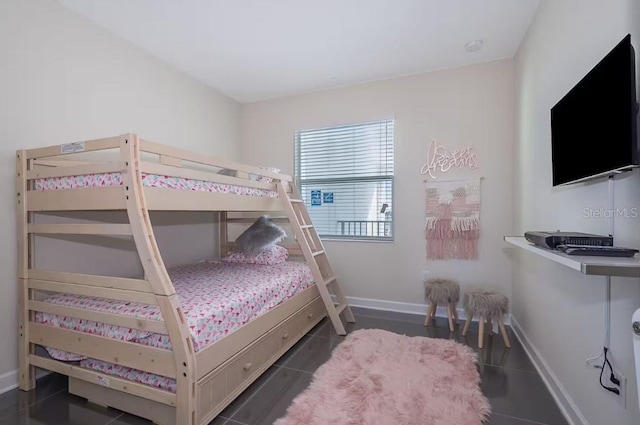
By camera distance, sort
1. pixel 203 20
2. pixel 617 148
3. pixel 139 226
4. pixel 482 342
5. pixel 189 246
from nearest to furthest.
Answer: pixel 617 148 → pixel 139 226 → pixel 203 20 → pixel 482 342 → pixel 189 246

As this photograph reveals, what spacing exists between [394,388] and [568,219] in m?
1.43

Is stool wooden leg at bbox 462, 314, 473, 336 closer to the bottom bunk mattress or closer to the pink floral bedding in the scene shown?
the bottom bunk mattress

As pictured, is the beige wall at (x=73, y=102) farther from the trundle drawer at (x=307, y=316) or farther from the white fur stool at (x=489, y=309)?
the white fur stool at (x=489, y=309)

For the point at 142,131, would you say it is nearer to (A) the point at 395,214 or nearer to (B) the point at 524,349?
(A) the point at 395,214

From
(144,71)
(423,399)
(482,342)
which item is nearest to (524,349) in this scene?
(482,342)

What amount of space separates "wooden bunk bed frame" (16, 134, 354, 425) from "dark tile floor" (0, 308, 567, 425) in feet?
0.22

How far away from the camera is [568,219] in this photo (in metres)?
1.69

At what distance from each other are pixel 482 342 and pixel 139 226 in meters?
2.71

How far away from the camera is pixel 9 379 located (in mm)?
1908

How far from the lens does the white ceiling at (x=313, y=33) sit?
7.25 ft

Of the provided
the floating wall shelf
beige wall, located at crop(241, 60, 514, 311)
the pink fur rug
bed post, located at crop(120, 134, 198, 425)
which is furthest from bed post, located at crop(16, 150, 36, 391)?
the floating wall shelf

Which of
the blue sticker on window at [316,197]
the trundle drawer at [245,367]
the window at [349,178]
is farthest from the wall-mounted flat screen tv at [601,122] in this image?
the blue sticker on window at [316,197]

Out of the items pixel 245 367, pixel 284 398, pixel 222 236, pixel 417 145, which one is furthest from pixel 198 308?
pixel 417 145

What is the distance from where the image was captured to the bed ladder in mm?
2773
